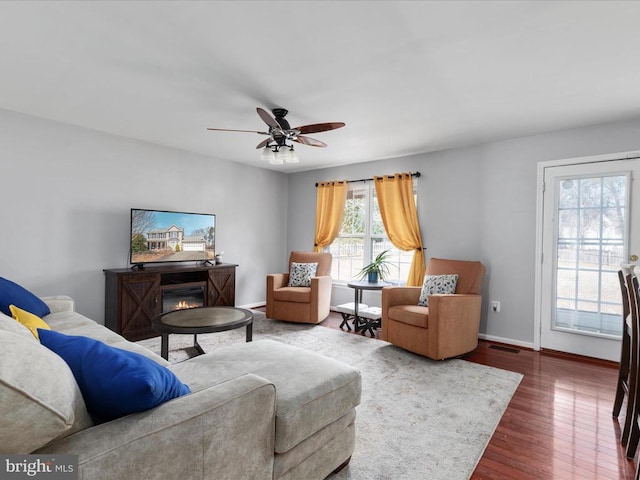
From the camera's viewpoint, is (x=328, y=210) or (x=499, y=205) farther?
(x=328, y=210)

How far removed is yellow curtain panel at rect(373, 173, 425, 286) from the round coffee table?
253 cm

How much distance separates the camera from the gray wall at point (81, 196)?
3.48 m

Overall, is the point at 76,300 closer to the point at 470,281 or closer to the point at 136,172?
the point at 136,172

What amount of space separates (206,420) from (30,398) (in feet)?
1.64

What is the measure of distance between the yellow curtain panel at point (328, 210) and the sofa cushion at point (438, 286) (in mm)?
2054

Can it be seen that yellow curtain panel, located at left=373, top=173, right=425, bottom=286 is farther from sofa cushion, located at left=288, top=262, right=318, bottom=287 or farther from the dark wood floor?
the dark wood floor

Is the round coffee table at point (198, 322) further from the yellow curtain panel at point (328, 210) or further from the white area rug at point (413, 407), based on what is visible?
the yellow curtain panel at point (328, 210)

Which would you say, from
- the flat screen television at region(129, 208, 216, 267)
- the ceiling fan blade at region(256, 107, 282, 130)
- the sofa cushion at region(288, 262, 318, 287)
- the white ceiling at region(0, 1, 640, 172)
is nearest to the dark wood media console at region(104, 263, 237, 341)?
the flat screen television at region(129, 208, 216, 267)

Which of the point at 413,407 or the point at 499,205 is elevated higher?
the point at 499,205

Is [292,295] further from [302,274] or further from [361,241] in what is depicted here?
[361,241]

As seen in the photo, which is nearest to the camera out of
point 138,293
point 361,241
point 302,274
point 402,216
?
point 138,293

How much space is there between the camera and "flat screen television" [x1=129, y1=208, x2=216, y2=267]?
13.8ft

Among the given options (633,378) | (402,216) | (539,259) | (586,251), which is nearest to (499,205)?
(539,259)

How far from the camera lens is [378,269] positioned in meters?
4.59
